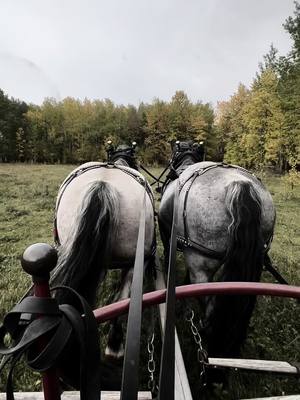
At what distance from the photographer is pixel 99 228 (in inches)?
94.4

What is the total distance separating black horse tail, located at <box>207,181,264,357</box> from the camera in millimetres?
2414

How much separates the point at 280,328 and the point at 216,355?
149 centimetres

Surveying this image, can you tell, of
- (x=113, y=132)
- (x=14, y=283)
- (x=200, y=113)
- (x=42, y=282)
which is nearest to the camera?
(x=42, y=282)

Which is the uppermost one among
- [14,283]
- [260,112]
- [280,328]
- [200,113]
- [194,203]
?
[200,113]

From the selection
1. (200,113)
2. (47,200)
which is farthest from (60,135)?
(47,200)

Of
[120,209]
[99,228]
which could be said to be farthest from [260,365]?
[120,209]

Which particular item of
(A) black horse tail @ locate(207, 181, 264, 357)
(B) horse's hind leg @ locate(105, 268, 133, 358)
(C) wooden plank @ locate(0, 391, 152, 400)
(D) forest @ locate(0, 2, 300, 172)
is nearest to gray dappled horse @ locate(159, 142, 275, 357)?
(A) black horse tail @ locate(207, 181, 264, 357)

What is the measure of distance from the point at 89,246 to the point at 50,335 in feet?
5.72

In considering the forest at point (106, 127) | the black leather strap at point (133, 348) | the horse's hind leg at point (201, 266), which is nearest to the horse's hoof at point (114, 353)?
the horse's hind leg at point (201, 266)

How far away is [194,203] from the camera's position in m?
2.83

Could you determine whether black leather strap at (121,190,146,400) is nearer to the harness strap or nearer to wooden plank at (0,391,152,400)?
the harness strap

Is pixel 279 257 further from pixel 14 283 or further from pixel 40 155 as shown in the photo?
pixel 40 155

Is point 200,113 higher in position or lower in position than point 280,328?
higher

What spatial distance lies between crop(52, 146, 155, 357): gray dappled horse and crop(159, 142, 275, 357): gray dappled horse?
441 mm
